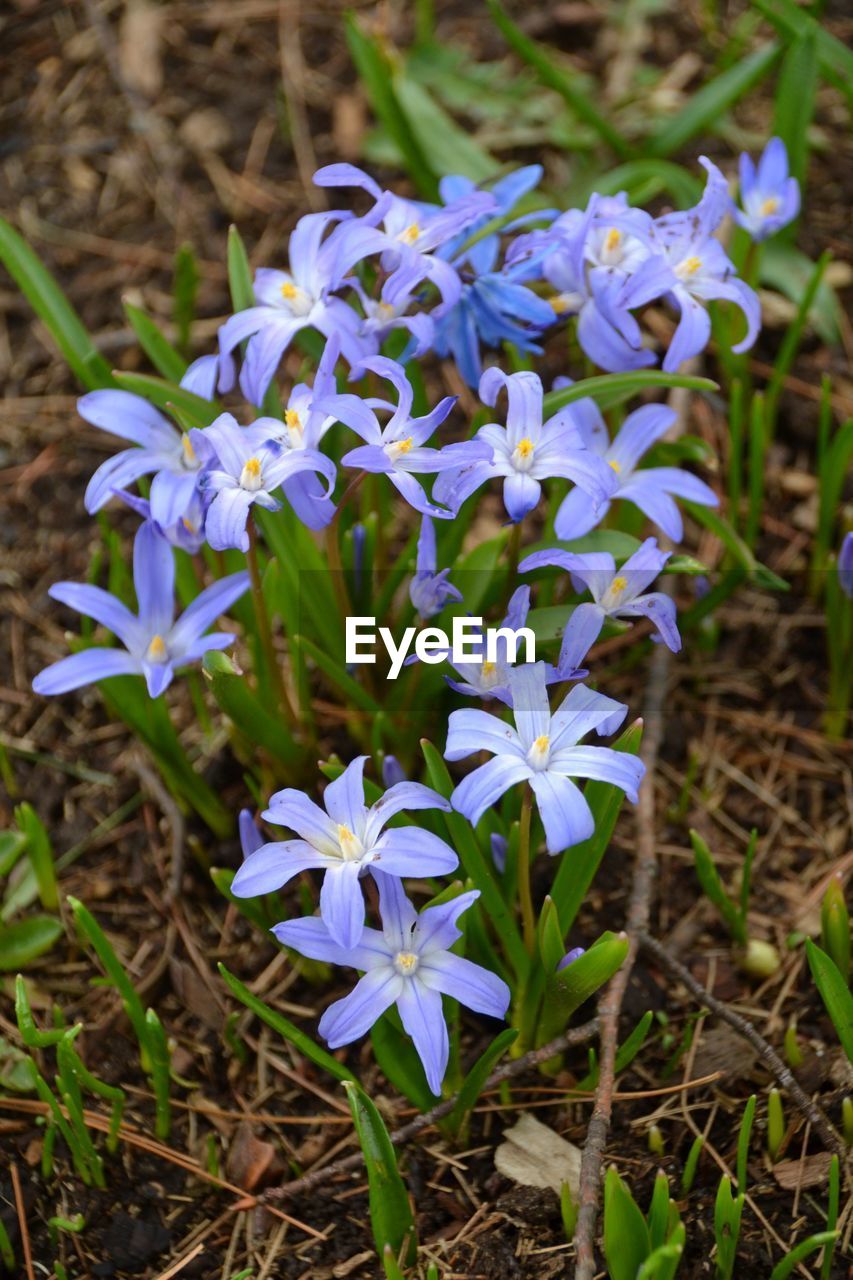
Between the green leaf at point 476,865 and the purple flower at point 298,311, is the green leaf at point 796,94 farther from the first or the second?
the green leaf at point 476,865

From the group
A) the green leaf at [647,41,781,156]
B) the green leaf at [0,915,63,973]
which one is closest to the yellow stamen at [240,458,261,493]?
the green leaf at [0,915,63,973]

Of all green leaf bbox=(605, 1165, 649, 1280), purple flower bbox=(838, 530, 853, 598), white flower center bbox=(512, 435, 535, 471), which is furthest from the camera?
purple flower bbox=(838, 530, 853, 598)

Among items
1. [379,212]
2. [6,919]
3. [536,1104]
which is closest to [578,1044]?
[536,1104]

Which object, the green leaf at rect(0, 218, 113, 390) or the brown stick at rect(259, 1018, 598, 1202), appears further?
the green leaf at rect(0, 218, 113, 390)

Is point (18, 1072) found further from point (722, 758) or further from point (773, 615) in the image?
point (773, 615)

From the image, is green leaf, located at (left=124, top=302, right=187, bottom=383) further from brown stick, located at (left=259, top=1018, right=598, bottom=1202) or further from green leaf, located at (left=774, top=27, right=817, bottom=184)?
green leaf, located at (left=774, top=27, right=817, bottom=184)

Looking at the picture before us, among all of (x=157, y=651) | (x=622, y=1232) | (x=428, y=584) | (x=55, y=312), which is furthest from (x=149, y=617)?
(x=622, y=1232)

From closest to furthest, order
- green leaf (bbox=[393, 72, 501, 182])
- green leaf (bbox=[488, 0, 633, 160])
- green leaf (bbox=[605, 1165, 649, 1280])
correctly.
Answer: green leaf (bbox=[605, 1165, 649, 1280]) → green leaf (bbox=[488, 0, 633, 160]) → green leaf (bbox=[393, 72, 501, 182])
